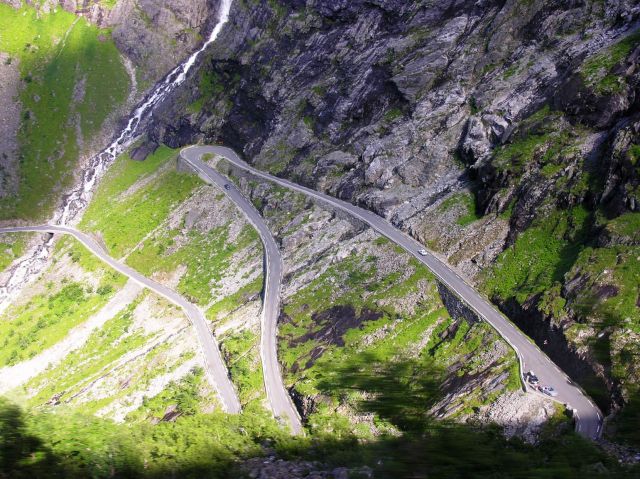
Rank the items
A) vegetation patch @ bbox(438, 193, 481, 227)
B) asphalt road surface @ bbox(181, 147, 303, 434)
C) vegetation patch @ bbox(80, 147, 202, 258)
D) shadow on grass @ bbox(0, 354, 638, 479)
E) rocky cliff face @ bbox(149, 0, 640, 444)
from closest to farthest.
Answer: shadow on grass @ bbox(0, 354, 638, 479) < rocky cliff face @ bbox(149, 0, 640, 444) < asphalt road surface @ bbox(181, 147, 303, 434) < vegetation patch @ bbox(438, 193, 481, 227) < vegetation patch @ bbox(80, 147, 202, 258)

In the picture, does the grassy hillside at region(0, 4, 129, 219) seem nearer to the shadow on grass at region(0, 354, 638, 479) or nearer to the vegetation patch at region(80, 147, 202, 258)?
the vegetation patch at region(80, 147, 202, 258)

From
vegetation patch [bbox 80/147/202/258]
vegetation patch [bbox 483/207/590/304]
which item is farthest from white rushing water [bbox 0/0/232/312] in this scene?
vegetation patch [bbox 483/207/590/304]

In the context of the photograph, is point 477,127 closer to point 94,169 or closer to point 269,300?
point 269,300

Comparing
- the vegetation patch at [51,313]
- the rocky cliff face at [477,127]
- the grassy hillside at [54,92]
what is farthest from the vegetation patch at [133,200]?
the rocky cliff face at [477,127]

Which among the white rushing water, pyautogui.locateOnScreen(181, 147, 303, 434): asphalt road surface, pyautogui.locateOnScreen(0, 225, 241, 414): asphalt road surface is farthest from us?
the white rushing water

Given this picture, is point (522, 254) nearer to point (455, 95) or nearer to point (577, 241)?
point (577, 241)
